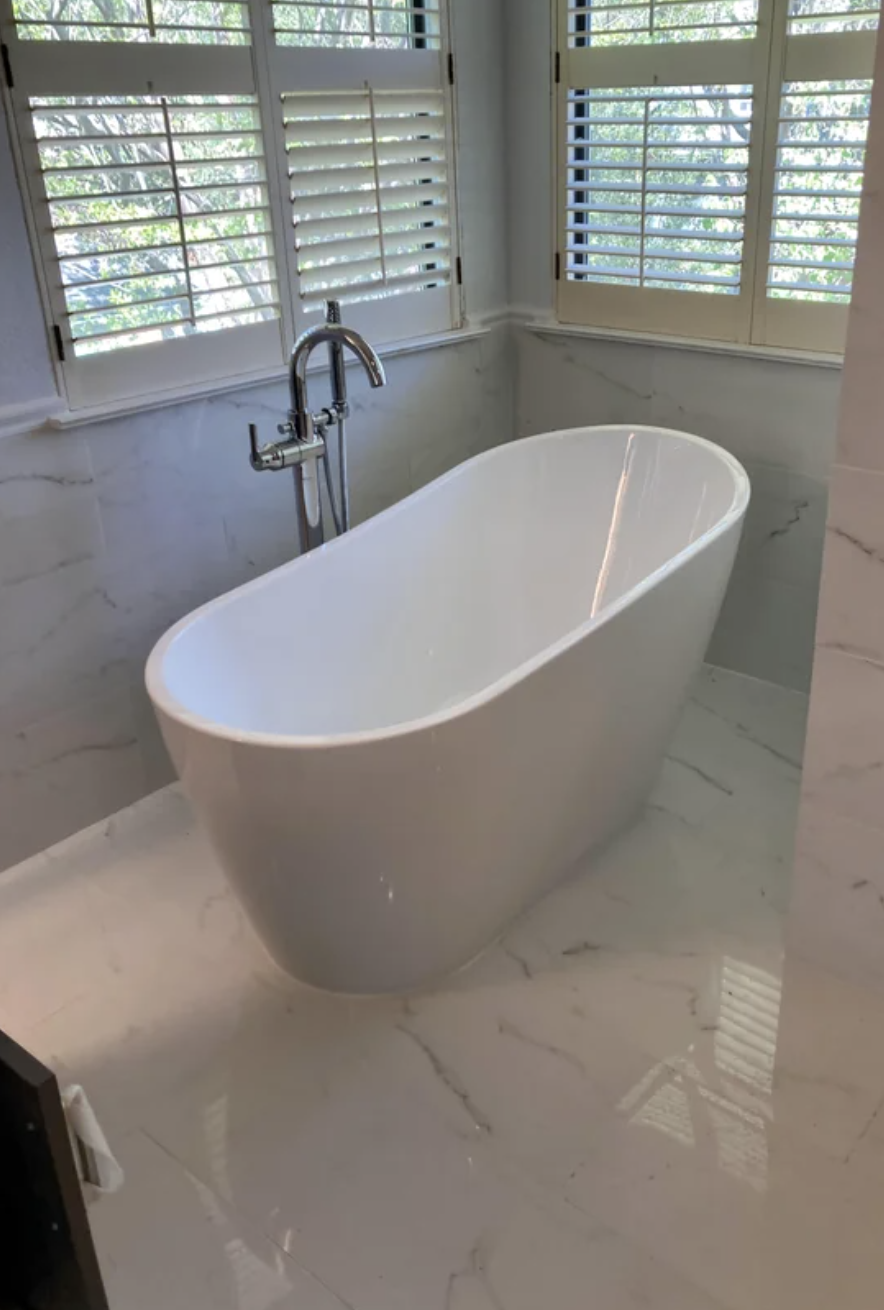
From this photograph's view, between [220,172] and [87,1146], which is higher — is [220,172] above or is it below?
above

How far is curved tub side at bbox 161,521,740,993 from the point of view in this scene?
5.32ft

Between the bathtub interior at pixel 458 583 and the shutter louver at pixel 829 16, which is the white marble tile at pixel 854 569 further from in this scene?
the shutter louver at pixel 829 16

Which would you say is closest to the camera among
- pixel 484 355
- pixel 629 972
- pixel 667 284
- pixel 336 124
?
pixel 629 972

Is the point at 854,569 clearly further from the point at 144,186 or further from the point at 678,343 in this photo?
the point at 144,186

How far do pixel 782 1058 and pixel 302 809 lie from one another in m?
0.87

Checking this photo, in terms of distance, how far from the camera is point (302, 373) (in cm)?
214

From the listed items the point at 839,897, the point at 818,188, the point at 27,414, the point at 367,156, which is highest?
the point at 367,156

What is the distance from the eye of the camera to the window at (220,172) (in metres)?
1.97

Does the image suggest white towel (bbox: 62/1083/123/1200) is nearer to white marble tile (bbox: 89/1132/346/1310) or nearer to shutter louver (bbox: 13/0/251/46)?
white marble tile (bbox: 89/1132/346/1310)

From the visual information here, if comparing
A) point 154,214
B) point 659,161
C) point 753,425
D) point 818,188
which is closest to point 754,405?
point 753,425

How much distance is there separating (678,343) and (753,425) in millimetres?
264

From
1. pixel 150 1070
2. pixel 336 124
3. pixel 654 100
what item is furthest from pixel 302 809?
pixel 654 100

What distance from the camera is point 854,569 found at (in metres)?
1.69

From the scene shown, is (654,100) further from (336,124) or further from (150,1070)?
(150,1070)
